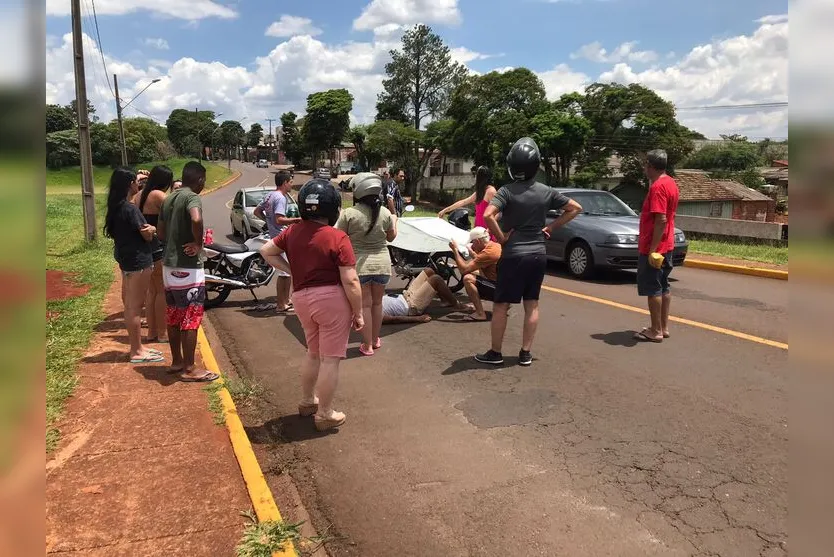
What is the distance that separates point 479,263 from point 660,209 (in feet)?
6.54

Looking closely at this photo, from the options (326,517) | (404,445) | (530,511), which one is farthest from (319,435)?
(530,511)

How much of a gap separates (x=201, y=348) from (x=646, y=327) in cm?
509

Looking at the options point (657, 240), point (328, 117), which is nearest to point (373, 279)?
point (657, 240)

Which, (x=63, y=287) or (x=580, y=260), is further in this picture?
(x=580, y=260)

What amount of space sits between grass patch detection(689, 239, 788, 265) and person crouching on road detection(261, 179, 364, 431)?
10341 mm

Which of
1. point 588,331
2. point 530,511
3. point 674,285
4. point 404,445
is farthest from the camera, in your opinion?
point 674,285

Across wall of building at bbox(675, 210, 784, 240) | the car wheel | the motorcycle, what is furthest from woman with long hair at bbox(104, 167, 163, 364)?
wall of building at bbox(675, 210, 784, 240)

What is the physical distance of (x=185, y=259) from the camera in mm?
5082

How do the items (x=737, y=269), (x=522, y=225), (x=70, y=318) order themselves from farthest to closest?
(x=737, y=269) → (x=70, y=318) → (x=522, y=225)

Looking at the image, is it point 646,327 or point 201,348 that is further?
point 646,327

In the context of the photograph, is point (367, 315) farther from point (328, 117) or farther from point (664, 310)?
point (328, 117)

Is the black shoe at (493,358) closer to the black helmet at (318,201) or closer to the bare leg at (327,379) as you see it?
the bare leg at (327,379)

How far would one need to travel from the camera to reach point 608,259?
10211 mm
